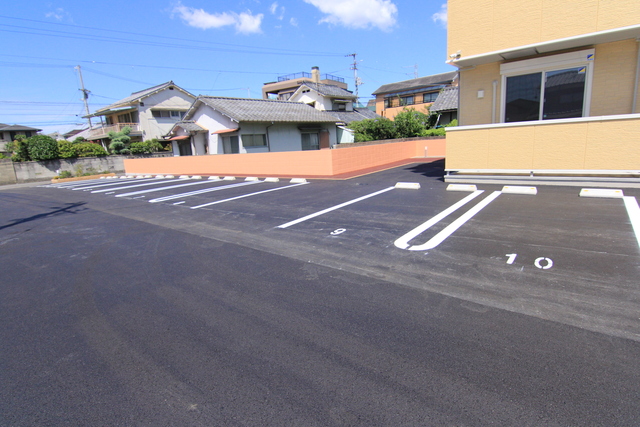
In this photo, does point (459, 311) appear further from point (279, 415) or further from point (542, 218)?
point (542, 218)

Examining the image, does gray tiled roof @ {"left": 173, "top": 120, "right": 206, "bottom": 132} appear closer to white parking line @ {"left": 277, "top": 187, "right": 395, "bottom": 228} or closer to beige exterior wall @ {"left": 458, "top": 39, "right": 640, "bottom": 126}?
white parking line @ {"left": 277, "top": 187, "right": 395, "bottom": 228}

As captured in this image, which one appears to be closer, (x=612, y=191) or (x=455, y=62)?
(x=612, y=191)

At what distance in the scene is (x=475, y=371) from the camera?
2299 millimetres

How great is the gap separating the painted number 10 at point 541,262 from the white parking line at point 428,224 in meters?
1.27

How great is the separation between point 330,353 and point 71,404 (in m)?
1.75

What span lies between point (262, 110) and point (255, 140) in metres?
2.58

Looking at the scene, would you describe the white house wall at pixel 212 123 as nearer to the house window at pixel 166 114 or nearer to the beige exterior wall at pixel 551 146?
the house window at pixel 166 114

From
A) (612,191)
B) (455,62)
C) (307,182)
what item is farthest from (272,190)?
(612,191)

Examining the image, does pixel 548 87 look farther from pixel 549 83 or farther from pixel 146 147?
pixel 146 147

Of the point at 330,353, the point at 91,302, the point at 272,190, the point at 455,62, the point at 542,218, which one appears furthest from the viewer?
the point at 272,190

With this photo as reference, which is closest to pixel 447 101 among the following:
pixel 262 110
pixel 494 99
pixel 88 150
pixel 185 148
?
pixel 262 110

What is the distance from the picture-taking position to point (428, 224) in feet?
19.1

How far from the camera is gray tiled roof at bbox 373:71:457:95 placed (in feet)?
135

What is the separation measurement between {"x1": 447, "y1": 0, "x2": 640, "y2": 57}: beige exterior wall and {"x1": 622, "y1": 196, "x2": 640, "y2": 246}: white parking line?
4.04m
